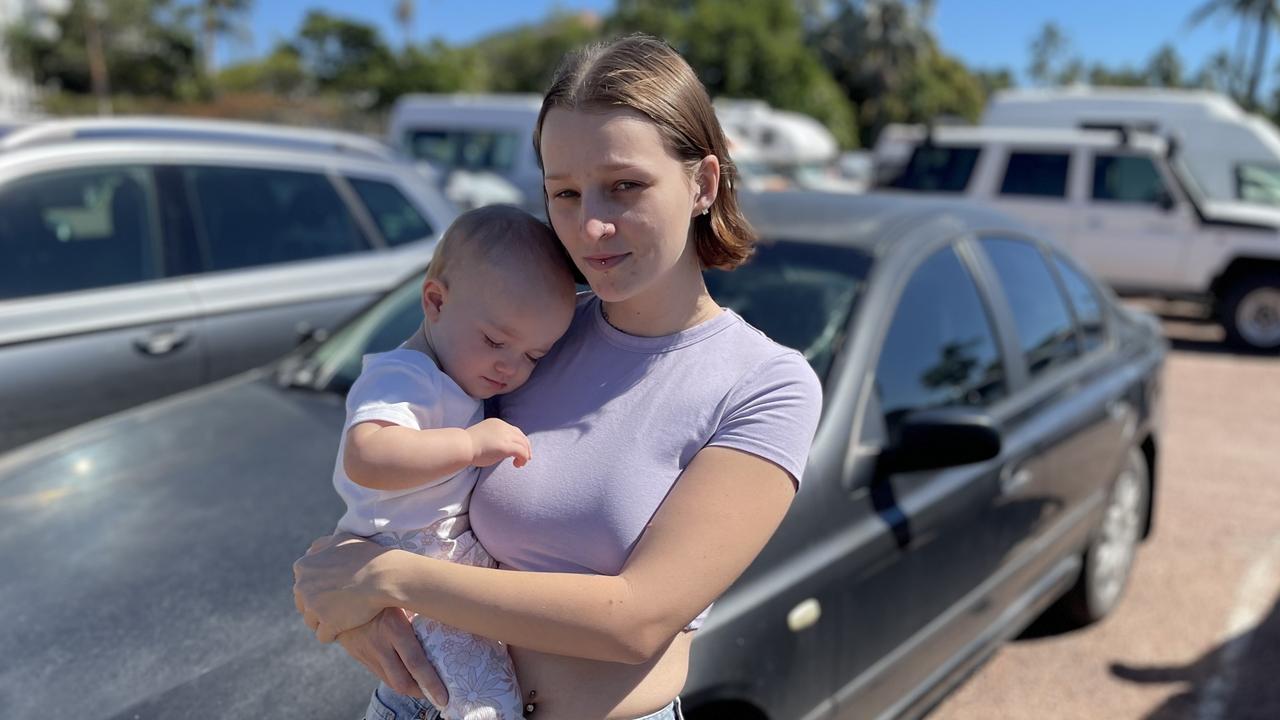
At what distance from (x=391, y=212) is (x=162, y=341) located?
60.6 inches

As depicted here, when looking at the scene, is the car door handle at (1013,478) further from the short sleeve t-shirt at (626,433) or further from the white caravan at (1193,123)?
the white caravan at (1193,123)

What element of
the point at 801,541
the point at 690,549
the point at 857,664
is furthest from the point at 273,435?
the point at 690,549

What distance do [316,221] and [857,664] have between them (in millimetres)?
3390

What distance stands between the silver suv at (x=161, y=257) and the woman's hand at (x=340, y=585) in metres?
2.48

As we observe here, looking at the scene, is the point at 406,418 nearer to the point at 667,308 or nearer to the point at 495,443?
the point at 495,443

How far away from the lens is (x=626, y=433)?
132cm

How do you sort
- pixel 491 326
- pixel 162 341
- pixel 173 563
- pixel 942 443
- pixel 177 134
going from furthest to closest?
pixel 177 134, pixel 162 341, pixel 942 443, pixel 173 563, pixel 491 326

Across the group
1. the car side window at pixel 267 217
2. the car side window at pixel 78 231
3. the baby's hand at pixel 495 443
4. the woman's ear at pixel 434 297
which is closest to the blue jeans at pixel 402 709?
the baby's hand at pixel 495 443

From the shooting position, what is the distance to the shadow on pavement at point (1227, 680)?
10.9ft

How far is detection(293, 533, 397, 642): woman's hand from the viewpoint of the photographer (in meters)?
1.27

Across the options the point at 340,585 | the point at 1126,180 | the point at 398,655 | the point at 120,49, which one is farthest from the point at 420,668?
the point at 120,49

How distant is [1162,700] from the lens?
133 inches

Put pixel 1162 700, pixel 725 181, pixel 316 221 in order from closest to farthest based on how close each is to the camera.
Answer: pixel 725 181 < pixel 1162 700 < pixel 316 221

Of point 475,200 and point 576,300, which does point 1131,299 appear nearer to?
point 475,200
